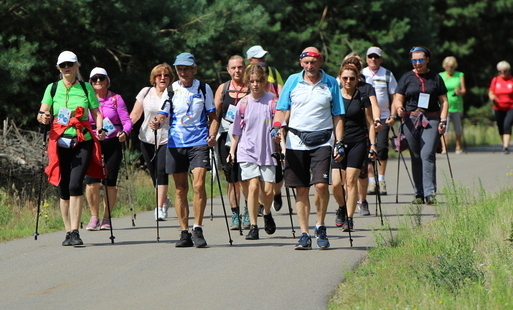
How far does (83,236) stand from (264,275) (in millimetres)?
3776

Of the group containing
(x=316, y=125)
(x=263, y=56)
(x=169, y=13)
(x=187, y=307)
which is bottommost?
(x=187, y=307)

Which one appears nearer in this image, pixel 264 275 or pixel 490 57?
pixel 264 275

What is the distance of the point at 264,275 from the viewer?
8914 mm

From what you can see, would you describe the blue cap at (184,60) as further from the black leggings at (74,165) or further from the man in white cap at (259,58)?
the man in white cap at (259,58)

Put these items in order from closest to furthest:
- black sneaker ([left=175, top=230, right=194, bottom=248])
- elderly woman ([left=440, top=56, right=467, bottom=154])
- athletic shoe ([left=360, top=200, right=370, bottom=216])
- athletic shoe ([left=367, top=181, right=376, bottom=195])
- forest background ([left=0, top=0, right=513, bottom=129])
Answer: black sneaker ([left=175, top=230, right=194, bottom=248]) → athletic shoe ([left=360, top=200, right=370, bottom=216]) → athletic shoe ([left=367, top=181, right=376, bottom=195]) → forest background ([left=0, top=0, right=513, bottom=129]) → elderly woman ([left=440, top=56, right=467, bottom=154])

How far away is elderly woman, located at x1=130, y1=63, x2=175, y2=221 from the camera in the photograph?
12.8 m

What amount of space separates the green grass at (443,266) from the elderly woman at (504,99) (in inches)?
445

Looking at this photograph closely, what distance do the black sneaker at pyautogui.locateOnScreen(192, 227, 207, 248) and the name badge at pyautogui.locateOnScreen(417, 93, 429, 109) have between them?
4.59 m

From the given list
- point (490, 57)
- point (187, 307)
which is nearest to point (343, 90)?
point (187, 307)

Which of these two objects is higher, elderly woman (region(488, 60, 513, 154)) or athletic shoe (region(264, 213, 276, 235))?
elderly woman (region(488, 60, 513, 154))

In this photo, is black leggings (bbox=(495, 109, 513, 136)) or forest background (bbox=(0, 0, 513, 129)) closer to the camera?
forest background (bbox=(0, 0, 513, 129))

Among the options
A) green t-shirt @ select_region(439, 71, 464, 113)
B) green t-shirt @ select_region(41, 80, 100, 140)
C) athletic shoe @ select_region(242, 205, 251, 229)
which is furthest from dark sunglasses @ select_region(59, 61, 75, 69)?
green t-shirt @ select_region(439, 71, 464, 113)

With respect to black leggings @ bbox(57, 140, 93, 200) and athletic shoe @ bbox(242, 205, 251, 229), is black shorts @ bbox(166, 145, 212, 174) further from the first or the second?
athletic shoe @ bbox(242, 205, 251, 229)

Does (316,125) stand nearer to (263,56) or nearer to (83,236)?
(263,56)
